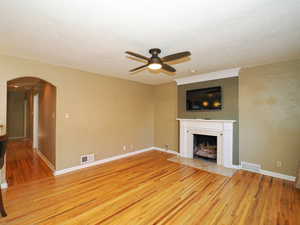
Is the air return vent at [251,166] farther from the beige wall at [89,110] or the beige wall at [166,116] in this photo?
the beige wall at [89,110]

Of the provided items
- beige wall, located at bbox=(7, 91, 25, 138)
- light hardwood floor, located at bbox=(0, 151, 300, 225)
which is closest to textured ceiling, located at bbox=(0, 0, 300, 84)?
light hardwood floor, located at bbox=(0, 151, 300, 225)

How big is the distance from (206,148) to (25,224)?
170 inches

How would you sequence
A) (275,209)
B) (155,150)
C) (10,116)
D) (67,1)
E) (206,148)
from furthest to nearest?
(10,116)
(155,150)
(206,148)
(275,209)
(67,1)

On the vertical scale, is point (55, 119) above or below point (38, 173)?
above

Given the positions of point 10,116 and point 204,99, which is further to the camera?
point 10,116

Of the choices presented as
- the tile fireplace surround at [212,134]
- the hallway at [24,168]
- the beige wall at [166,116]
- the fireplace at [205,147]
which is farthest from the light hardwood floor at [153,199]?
the beige wall at [166,116]

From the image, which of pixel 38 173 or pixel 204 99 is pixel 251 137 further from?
pixel 38 173

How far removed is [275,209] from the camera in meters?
2.16

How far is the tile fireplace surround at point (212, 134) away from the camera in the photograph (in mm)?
3811

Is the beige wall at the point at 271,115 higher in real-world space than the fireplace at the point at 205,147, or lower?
higher

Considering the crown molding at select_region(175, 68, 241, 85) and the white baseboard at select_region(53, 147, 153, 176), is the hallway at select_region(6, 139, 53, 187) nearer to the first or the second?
the white baseboard at select_region(53, 147, 153, 176)

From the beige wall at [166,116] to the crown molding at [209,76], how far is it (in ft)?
1.57

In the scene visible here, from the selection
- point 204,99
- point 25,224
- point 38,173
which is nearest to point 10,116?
point 38,173

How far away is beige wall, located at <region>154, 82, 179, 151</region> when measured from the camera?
16.8ft
